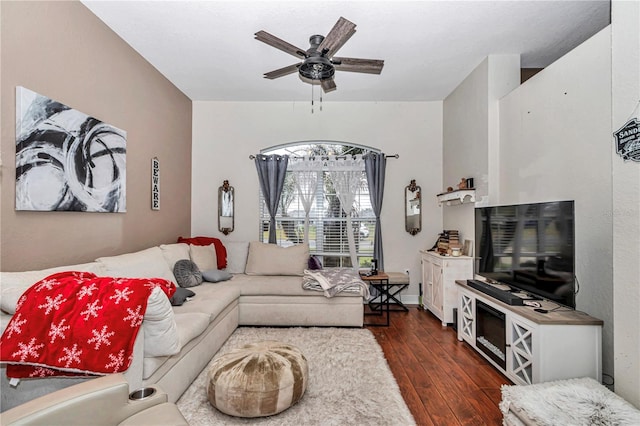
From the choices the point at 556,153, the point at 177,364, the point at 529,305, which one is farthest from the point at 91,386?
the point at 556,153

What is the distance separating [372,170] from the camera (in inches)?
193

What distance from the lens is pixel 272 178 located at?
4.91 metres

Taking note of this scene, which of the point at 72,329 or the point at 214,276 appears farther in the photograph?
the point at 214,276

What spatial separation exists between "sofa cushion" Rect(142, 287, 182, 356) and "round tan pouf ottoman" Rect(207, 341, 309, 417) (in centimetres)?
37

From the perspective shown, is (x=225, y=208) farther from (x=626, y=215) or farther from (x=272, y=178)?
(x=626, y=215)

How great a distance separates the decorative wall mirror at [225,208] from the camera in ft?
16.3

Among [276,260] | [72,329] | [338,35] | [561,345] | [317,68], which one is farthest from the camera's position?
[276,260]

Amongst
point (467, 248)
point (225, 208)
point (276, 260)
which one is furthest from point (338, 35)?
point (225, 208)

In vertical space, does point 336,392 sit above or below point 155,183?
below

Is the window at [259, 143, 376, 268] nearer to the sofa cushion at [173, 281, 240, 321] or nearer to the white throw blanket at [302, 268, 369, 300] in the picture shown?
the white throw blanket at [302, 268, 369, 300]

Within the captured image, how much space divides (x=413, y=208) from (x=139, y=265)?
369 centimetres

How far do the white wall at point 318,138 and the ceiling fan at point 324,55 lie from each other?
1.91 metres

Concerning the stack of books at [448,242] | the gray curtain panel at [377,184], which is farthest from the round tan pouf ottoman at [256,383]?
the gray curtain panel at [377,184]

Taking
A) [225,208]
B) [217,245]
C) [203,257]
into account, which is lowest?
[203,257]
